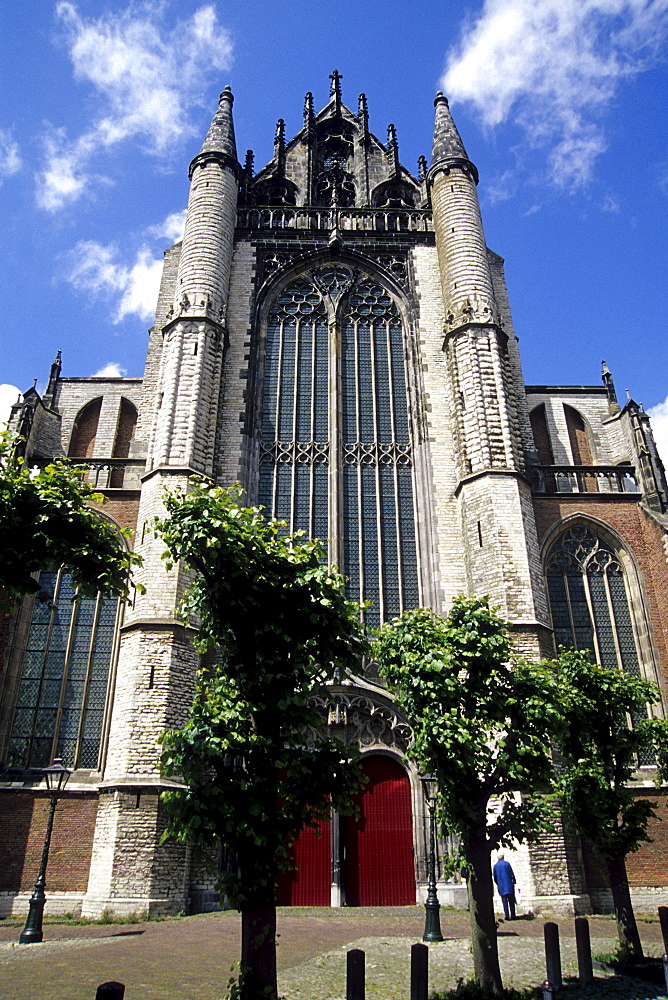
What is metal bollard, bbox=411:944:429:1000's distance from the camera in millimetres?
5953

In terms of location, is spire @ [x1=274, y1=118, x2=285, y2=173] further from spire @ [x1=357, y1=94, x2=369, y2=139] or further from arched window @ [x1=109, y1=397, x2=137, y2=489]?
arched window @ [x1=109, y1=397, x2=137, y2=489]

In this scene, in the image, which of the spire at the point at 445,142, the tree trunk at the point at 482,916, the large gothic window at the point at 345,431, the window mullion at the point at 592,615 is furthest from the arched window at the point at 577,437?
the tree trunk at the point at 482,916

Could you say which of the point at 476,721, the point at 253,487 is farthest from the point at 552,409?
the point at 476,721

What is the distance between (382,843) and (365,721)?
7.70 ft

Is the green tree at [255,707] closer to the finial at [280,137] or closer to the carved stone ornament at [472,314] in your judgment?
the carved stone ornament at [472,314]

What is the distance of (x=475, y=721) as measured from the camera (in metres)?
9.00

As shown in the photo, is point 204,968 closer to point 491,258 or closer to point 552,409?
point 552,409

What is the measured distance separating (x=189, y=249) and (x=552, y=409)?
11332 millimetres

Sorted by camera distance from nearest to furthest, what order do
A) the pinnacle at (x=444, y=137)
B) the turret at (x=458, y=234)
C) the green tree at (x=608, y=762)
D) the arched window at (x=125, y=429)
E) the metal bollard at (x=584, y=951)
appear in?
the metal bollard at (x=584, y=951)
the green tree at (x=608, y=762)
the turret at (x=458, y=234)
the arched window at (x=125, y=429)
the pinnacle at (x=444, y=137)

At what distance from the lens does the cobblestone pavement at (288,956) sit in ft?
24.3

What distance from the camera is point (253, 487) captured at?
18359 millimetres

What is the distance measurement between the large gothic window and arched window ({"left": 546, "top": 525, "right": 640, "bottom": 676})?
135 inches

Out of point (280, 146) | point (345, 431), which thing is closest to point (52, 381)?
point (345, 431)

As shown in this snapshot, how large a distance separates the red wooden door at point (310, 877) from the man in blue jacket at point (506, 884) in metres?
3.40
